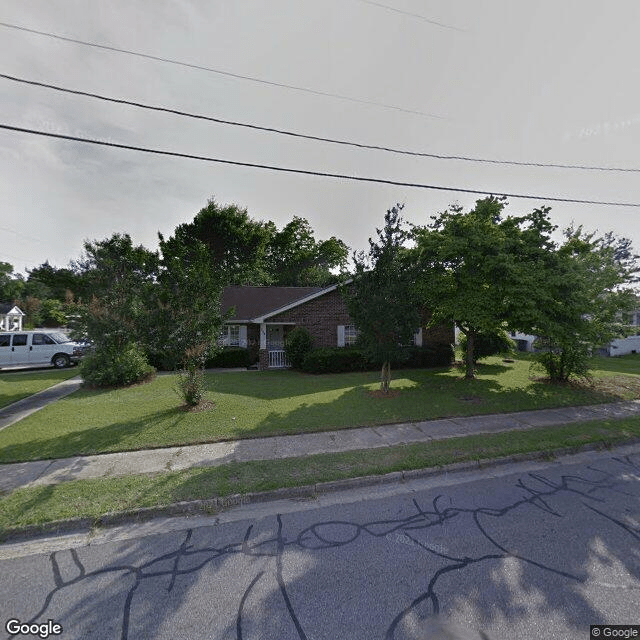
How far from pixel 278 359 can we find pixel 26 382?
32.1 feet

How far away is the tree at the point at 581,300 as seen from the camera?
358 inches

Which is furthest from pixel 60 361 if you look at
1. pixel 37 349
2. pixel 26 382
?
pixel 26 382

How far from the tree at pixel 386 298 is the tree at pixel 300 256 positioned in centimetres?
2596

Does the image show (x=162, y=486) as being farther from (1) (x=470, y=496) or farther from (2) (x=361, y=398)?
(2) (x=361, y=398)

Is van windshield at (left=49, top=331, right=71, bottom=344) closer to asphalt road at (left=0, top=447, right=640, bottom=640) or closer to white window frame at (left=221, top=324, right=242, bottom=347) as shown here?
white window frame at (left=221, top=324, right=242, bottom=347)

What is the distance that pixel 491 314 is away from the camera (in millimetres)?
9609

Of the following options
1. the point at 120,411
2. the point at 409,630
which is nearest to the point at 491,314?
the point at 409,630

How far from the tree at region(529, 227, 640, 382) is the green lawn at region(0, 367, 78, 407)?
15.6 m

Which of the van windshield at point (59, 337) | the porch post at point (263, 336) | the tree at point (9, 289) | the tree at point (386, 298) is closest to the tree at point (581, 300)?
the tree at point (386, 298)

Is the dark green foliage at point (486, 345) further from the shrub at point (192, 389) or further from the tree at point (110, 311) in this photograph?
the tree at point (110, 311)

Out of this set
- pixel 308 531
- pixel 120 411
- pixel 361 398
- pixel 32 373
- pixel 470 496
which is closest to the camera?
pixel 308 531

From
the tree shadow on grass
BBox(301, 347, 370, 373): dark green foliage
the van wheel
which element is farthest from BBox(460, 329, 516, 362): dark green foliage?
the van wheel

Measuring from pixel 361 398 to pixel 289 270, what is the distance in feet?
96.1

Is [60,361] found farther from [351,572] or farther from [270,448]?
[351,572]
